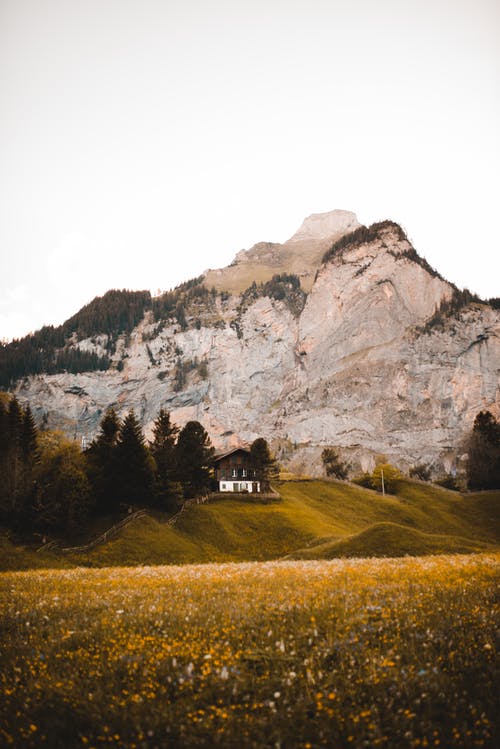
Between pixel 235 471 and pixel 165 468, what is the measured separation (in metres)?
32.0

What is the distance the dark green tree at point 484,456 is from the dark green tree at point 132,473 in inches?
3402

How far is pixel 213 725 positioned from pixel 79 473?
59.0 m

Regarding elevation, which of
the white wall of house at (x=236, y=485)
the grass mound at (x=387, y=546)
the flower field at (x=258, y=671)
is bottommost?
the grass mound at (x=387, y=546)

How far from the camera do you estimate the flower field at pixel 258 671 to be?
7.70 metres

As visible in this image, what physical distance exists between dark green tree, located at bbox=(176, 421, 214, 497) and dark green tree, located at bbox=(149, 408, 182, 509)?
137 centimetres

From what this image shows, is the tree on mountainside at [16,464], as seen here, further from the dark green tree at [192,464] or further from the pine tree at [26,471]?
the dark green tree at [192,464]

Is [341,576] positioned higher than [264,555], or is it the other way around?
[341,576]

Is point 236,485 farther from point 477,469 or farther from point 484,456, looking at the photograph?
point 484,456

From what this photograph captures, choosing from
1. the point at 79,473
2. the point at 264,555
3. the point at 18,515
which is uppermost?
the point at 79,473

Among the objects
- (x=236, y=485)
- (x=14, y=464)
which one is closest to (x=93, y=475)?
(x=14, y=464)

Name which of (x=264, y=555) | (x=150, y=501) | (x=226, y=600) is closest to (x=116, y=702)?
(x=226, y=600)

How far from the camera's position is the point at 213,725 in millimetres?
7734

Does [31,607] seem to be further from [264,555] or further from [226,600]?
[264,555]

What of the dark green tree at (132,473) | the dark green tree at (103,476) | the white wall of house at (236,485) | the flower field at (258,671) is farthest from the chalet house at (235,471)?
the flower field at (258,671)
